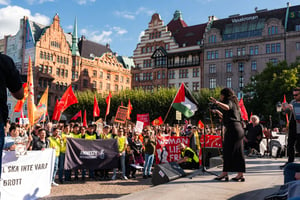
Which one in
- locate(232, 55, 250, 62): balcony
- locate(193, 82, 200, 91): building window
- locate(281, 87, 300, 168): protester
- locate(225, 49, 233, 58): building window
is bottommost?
locate(281, 87, 300, 168): protester

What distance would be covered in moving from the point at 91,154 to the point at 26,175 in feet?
13.1

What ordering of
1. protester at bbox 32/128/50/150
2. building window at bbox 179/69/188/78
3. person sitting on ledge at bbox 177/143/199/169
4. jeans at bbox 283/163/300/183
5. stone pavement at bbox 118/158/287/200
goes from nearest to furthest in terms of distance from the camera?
jeans at bbox 283/163/300/183
stone pavement at bbox 118/158/287/200
protester at bbox 32/128/50/150
person sitting on ledge at bbox 177/143/199/169
building window at bbox 179/69/188/78

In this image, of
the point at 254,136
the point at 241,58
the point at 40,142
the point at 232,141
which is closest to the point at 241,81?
the point at 241,58

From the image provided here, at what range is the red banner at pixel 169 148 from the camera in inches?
509

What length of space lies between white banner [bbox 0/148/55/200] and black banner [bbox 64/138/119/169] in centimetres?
262

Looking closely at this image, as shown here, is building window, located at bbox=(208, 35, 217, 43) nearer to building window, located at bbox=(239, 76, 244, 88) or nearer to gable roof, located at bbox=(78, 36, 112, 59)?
building window, located at bbox=(239, 76, 244, 88)

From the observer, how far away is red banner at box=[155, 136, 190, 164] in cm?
1294

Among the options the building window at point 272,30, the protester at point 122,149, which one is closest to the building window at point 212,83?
the building window at point 272,30

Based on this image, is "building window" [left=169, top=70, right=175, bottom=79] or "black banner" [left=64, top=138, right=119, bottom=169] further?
"building window" [left=169, top=70, right=175, bottom=79]

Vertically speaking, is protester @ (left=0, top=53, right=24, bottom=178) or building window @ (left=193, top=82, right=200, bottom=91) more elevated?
building window @ (left=193, top=82, right=200, bottom=91)

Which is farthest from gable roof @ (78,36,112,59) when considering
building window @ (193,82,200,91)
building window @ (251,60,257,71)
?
building window @ (251,60,257,71)

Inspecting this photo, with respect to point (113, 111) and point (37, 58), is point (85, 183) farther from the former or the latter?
point (37, 58)

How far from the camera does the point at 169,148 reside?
512 inches

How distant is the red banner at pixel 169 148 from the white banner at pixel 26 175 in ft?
20.3
